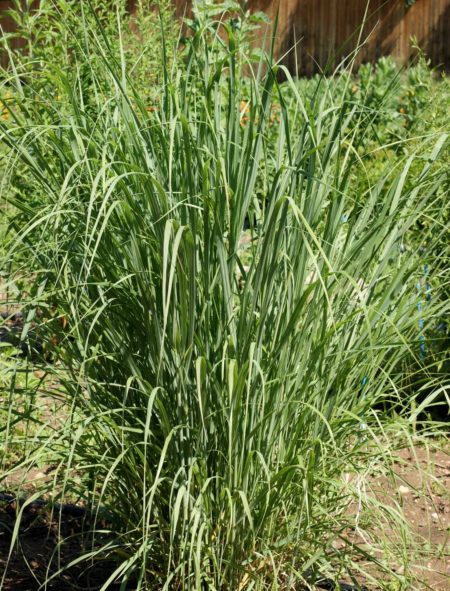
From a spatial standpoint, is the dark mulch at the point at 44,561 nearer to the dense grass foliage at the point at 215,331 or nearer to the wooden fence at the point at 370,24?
the dense grass foliage at the point at 215,331

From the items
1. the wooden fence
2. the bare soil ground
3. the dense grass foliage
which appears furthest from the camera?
the wooden fence

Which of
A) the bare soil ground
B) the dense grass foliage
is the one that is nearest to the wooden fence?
the bare soil ground

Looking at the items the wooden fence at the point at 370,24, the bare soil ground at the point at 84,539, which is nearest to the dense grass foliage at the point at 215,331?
the bare soil ground at the point at 84,539

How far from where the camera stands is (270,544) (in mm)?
2535

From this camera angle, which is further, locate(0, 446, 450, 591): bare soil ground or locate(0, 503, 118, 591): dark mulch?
locate(0, 503, 118, 591): dark mulch

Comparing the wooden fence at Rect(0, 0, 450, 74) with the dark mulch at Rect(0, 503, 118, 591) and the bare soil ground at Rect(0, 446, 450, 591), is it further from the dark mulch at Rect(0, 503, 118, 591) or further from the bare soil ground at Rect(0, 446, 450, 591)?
the dark mulch at Rect(0, 503, 118, 591)

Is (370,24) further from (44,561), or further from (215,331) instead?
(215,331)

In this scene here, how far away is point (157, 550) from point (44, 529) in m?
1.02

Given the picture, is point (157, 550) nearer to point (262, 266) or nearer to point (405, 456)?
point (262, 266)

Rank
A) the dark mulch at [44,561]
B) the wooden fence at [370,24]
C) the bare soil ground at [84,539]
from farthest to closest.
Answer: the wooden fence at [370,24] → the dark mulch at [44,561] → the bare soil ground at [84,539]

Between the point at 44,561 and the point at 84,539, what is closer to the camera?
the point at 44,561

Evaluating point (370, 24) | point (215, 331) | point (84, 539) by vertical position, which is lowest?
point (370, 24)

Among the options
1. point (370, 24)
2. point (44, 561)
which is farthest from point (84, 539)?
point (370, 24)

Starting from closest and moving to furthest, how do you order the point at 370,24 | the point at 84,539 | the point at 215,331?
the point at 215,331 → the point at 84,539 → the point at 370,24
